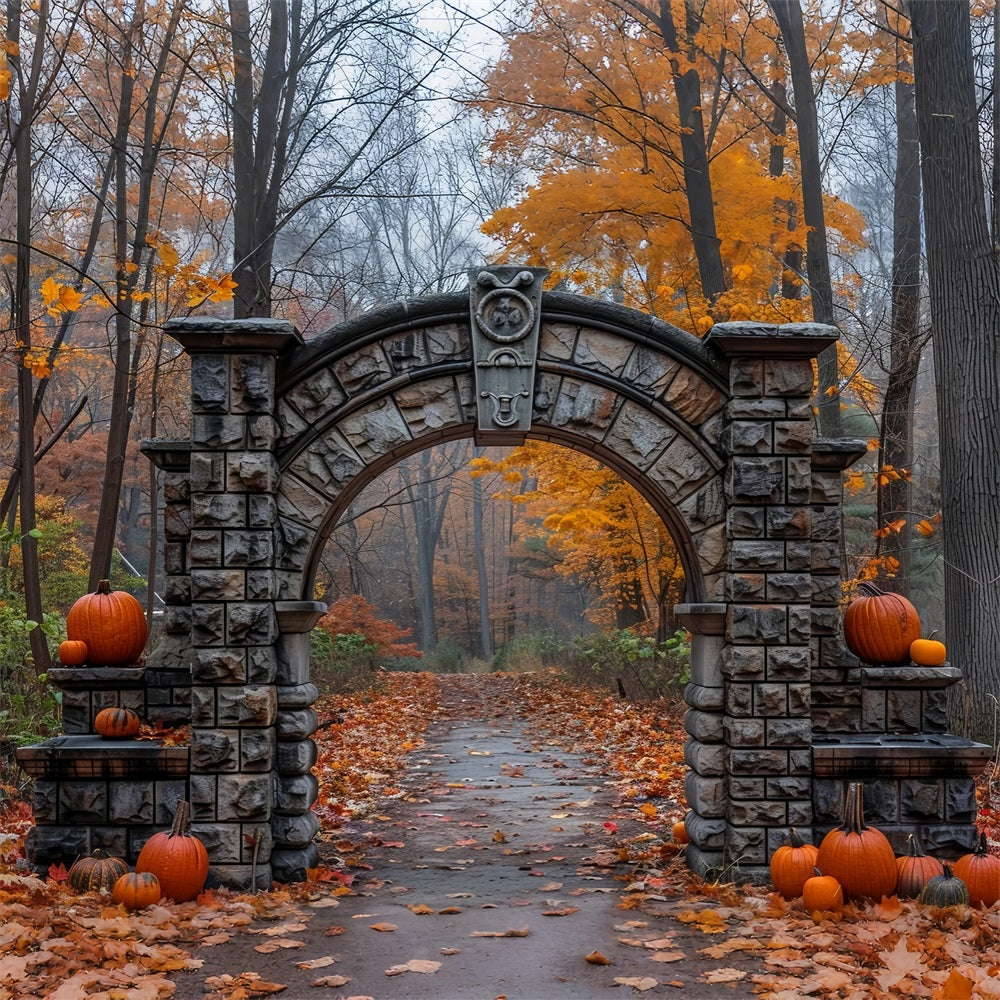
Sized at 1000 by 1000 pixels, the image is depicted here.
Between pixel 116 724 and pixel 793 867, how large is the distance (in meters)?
4.25

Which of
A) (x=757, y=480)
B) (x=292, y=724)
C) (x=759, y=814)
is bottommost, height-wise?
(x=759, y=814)

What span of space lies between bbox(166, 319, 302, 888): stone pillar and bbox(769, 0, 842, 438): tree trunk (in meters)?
7.37

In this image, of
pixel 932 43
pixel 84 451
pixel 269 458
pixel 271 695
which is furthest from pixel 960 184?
pixel 84 451

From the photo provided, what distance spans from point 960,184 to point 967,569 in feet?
11.7

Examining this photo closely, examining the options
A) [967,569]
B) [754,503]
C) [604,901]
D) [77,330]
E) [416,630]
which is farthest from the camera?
[416,630]

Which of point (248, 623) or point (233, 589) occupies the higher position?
point (233, 589)

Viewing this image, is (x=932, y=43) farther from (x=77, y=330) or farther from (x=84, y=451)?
(x=77, y=330)

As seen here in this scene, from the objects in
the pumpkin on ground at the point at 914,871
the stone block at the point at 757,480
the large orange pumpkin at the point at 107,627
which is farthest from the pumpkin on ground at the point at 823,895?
the large orange pumpkin at the point at 107,627

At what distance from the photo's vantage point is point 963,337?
30.8ft

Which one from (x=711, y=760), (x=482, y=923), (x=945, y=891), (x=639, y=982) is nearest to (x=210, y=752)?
(x=482, y=923)

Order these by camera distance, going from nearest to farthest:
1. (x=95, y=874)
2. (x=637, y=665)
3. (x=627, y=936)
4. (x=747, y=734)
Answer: (x=627, y=936)
(x=95, y=874)
(x=747, y=734)
(x=637, y=665)

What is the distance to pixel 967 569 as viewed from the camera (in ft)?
30.0

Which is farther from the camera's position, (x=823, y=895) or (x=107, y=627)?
(x=107, y=627)

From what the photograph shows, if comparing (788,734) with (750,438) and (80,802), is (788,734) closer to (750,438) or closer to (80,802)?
(750,438)
